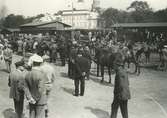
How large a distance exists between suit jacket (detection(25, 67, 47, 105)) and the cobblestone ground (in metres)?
2.68

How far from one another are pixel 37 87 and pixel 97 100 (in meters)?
5.63

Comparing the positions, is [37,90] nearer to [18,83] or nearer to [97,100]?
[18,83]

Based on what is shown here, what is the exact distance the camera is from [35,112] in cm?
821

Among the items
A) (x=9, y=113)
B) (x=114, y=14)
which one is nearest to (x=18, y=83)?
(x=9, y=113)

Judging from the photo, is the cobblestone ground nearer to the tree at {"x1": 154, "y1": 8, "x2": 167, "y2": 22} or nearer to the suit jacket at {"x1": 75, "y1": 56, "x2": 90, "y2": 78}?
the suit jacket at {"x1": 75, "y1": 56, "x2": 90, "y2": 78}

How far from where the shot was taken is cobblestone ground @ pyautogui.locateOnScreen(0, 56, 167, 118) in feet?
36.6

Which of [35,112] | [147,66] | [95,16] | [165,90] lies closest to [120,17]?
[95,16]

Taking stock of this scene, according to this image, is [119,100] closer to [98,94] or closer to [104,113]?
[104,113]

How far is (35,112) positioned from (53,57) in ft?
60.9

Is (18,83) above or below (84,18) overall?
below

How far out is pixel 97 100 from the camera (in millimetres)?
13328

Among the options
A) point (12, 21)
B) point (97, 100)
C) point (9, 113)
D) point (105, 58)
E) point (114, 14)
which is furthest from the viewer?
point (12, 21)

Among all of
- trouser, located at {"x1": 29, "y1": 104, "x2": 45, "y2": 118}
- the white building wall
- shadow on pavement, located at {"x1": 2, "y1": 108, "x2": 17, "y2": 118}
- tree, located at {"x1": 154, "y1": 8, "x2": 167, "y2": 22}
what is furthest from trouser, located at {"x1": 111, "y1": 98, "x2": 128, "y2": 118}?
the white building wall

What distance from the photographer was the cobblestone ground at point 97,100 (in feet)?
36.6
